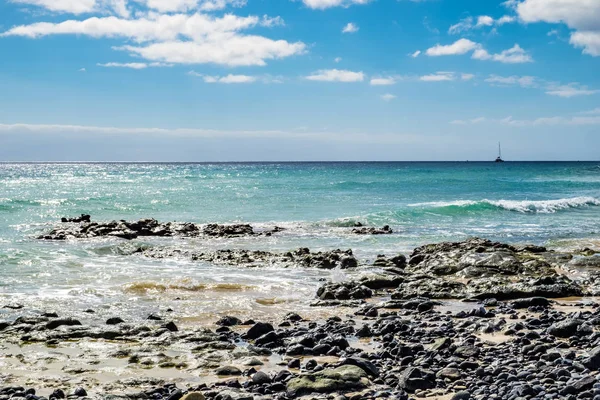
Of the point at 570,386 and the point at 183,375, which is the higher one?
the point at 570,386

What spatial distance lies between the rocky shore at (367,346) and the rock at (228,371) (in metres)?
0.02

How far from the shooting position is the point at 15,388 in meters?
8.24

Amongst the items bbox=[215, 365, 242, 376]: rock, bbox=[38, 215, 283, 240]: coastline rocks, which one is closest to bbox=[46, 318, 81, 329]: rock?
bbox=[215, 365, 242, 376]: rock

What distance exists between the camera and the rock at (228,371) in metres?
9.07

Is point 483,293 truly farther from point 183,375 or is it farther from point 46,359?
point 46,359

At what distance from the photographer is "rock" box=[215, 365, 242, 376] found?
29.8ft

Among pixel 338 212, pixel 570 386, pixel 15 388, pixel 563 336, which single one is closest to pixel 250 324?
pixel 15 388

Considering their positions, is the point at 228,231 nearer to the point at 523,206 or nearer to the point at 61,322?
the point at 61,322

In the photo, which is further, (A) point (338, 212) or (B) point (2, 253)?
(A) point (338, 212)

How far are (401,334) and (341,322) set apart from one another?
1705mm

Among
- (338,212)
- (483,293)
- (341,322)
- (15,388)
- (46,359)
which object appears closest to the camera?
(15,388)

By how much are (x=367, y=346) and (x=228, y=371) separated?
102 inches

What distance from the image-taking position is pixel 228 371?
9.10m

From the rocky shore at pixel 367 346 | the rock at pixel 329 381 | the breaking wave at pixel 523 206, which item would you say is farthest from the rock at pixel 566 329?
the breaking wave at pixel 523 206
